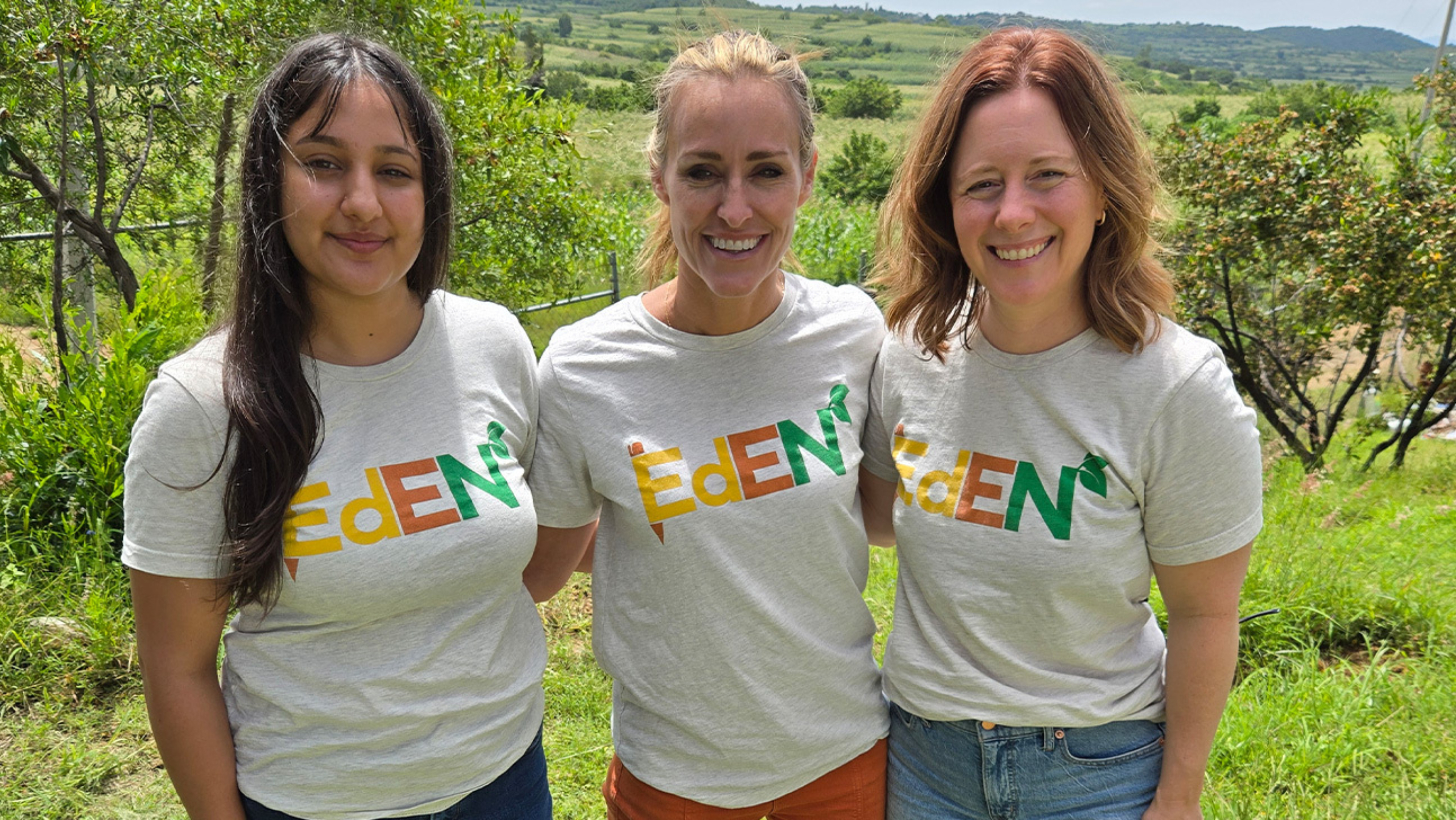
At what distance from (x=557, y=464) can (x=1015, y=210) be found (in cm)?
95

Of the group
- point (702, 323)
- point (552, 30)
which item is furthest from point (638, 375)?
point (552, 30)

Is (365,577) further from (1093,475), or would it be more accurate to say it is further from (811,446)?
(1093,475)

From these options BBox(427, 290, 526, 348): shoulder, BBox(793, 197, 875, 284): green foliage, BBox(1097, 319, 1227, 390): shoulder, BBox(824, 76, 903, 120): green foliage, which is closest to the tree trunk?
BBox(427, 290, 526, 348): shoulder

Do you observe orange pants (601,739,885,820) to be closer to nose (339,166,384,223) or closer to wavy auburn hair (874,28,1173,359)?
wavy auburn hair (874,28,1173,359)

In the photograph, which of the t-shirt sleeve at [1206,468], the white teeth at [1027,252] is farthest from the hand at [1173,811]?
the white teeth at [1027,252]

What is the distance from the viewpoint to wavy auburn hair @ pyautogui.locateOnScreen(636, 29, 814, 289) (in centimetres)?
180

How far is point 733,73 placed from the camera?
5.88ft

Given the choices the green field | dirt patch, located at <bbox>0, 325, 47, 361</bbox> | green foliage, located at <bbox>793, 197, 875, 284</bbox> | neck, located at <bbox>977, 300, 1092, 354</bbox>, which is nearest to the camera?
neck, located at <bbox>977, 300, 1092, 354</bbox>

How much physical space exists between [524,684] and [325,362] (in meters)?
0.67

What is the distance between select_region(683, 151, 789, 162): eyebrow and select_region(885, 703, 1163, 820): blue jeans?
107 cm

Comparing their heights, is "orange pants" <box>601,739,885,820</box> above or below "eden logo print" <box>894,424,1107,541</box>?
below

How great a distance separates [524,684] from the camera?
1832 millimetres

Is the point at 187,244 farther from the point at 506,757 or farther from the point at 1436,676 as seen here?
the point at 1436,676

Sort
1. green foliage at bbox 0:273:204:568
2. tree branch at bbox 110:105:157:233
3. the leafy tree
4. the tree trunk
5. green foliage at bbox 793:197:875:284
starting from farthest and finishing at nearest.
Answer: green foliage at bbox 793:197:875:284, the leafy tree, the tree trunk, tree branch at bbox 110:105:157:233, green foliage at bbox 0:273:204:568
